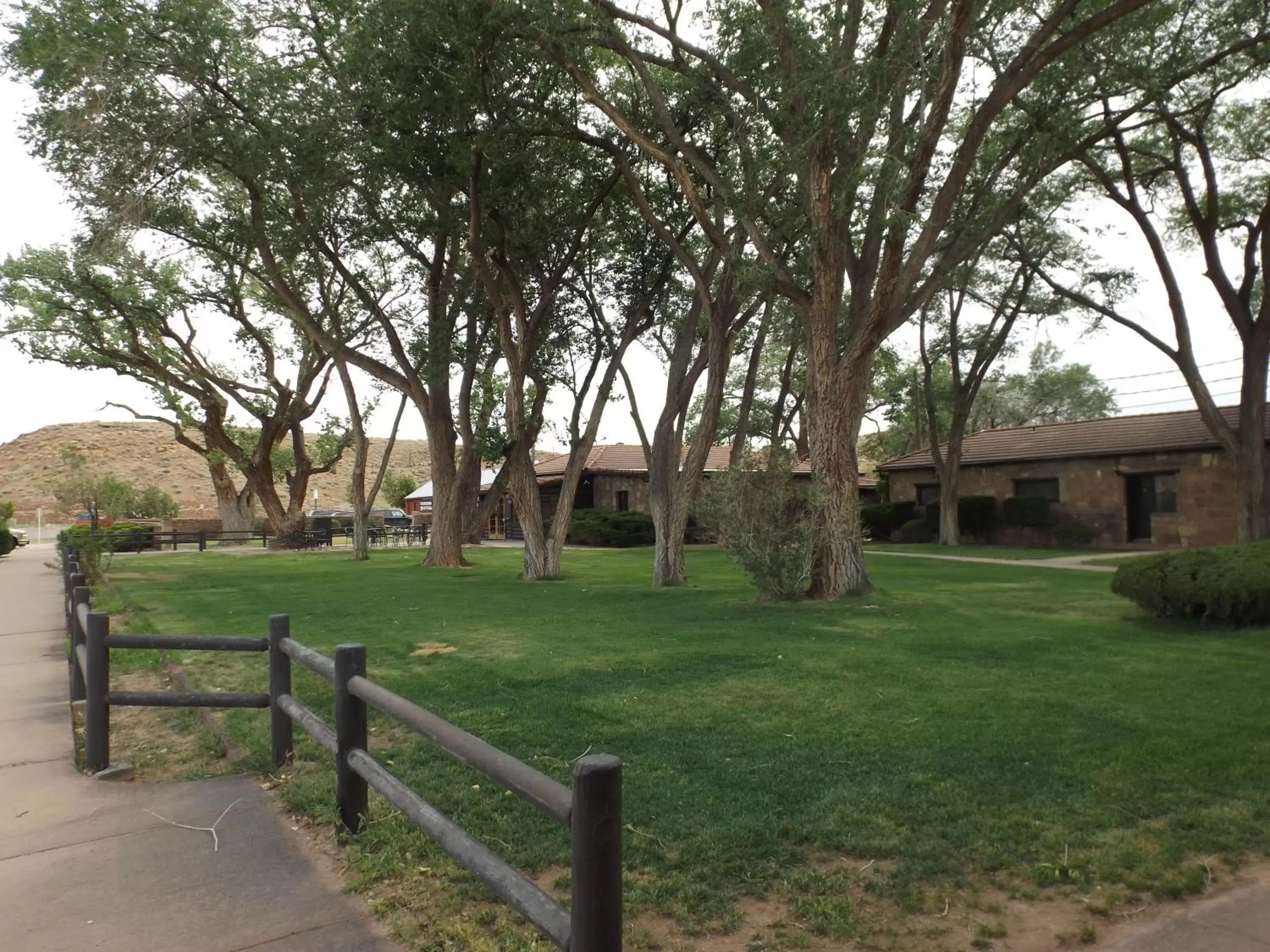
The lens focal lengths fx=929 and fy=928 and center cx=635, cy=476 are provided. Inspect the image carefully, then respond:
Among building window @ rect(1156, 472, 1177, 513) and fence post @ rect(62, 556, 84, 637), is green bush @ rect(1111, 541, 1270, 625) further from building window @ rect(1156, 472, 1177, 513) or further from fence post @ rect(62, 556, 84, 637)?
building window @ rect(1156, 472, 1177, 513)

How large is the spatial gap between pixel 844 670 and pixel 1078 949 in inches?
195

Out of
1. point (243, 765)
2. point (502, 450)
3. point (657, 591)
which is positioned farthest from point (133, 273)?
point (243, 765)

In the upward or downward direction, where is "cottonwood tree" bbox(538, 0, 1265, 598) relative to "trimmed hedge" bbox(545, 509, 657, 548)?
upward

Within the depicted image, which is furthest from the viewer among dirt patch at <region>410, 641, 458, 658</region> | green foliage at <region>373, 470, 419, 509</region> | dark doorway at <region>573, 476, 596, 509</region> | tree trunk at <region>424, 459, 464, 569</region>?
green foliage at <region>373, 470, 419, 509</region>

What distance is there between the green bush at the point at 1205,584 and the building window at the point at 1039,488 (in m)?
19.4

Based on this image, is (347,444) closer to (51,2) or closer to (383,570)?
(383,570)

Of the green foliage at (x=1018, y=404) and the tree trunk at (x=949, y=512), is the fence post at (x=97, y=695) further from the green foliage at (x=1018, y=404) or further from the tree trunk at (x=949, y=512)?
the green foliage at (x=1018, y=404)

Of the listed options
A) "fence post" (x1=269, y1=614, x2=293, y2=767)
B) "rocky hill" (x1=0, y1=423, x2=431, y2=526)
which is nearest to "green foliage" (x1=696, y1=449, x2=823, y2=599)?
"fence post" (x1=269, y1=614, x2=293, y2=767)

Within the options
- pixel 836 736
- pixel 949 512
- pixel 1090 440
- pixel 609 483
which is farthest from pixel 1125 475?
pixel 836 736

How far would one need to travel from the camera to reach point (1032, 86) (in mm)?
15422

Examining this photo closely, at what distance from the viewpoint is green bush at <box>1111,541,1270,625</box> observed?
392 inches

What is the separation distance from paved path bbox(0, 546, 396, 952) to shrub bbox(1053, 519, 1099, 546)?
92.0ft

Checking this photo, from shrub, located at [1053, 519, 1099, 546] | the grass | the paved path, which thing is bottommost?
the grass

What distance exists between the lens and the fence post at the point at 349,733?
420cm
